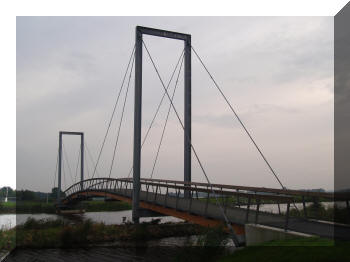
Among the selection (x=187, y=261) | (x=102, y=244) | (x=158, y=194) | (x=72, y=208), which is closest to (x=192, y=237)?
(x=158, y=194)

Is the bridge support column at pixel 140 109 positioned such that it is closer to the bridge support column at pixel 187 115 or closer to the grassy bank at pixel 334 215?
the bridge support column at pixel 187 115

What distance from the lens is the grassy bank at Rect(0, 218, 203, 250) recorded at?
16.4 meters

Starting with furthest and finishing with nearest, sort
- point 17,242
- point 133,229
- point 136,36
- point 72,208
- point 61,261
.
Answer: point 72,208
point 136,36
point 133,229
point 17,242
point 61,261

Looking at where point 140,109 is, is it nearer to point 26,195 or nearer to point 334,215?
point 334,215

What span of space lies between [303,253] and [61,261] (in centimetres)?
977

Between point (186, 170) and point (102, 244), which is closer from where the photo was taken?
point (102, 244)

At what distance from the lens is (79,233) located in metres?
17.0

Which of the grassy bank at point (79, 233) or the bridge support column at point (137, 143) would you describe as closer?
the grassy bank at point (79, 233)

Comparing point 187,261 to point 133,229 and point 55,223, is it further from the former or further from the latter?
point 55,223

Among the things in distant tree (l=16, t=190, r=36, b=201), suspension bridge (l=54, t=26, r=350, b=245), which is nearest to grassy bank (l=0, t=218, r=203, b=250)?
suspension bridge (l=54, t=26, r=350, b=245)

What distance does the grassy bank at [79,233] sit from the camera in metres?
16.4

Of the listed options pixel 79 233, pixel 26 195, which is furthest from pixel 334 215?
pixel 26 195

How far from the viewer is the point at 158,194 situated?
1978 cm

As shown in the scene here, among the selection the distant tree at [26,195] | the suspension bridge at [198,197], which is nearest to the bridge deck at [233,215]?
the suspension bridge at [198,197]
